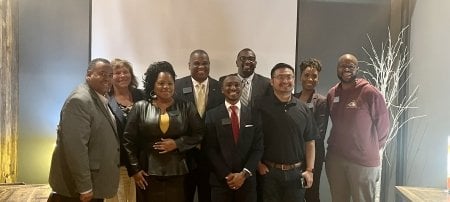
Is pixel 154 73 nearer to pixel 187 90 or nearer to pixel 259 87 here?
pixel 187 90

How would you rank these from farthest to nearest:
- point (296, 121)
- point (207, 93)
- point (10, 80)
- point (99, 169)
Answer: point (10, 80) → point (207, 93) → point (296, 121) → point (99, 169)

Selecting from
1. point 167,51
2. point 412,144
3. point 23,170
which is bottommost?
point 23,170

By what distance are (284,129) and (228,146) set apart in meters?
0.44

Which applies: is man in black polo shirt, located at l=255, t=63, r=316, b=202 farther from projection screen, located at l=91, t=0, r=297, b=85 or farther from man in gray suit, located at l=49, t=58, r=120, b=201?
man in gray suit, located at l=49, t=58, r=120, b=201

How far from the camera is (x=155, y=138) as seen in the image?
3.24 metres

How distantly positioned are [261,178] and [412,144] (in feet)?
6.09

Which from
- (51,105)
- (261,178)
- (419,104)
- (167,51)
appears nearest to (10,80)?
(51,105)

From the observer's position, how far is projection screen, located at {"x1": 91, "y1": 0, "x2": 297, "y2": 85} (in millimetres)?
4375

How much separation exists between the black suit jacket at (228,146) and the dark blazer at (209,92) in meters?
0.30

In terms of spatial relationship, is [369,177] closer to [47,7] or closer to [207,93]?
[207,93]

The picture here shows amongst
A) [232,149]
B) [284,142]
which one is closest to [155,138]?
[232,149]

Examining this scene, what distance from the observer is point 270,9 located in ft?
14.8

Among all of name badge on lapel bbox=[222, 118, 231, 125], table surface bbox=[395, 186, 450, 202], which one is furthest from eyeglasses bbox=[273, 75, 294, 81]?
table surface bbox=[395, 186, 450, 202]

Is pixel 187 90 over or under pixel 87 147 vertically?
over
